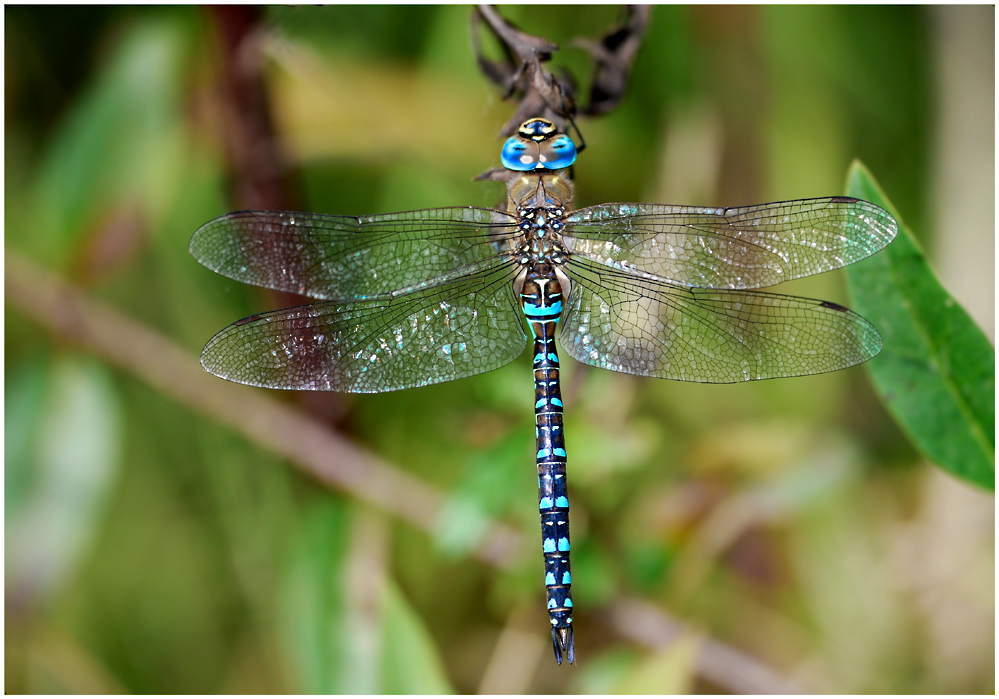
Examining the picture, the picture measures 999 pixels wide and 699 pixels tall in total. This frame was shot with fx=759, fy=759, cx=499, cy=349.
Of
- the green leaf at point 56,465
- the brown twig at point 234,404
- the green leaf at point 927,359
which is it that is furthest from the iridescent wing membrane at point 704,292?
the green leaf at point 56,465

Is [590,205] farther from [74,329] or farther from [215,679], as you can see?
[215,679]

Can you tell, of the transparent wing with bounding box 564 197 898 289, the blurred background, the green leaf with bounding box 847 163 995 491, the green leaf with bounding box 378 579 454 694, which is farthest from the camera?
the blurred background

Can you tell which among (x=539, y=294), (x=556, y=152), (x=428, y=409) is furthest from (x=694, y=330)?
(x=428, y=409)

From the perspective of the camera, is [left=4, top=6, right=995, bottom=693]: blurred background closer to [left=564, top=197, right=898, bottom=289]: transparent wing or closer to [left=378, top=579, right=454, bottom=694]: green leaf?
[left=378, top=579, right=454, bottom=694]: green leaf

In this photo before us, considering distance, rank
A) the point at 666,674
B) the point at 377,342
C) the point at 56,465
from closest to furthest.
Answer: the point at 666,674 → the point at 377,342 → the point at 56,465

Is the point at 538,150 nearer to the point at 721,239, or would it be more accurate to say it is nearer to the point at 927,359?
the point at 721,239

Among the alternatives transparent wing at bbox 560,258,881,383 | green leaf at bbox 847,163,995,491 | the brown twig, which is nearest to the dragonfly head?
transparent wing at bbox 560,258,881,383
